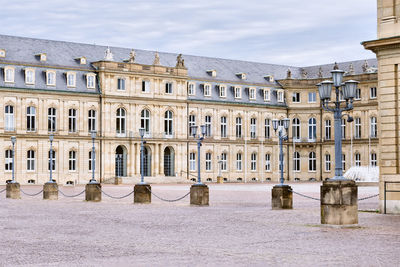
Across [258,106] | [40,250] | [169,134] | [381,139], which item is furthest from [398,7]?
[258,106]

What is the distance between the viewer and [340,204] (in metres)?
23.4

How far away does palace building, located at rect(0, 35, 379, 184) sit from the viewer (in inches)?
3211

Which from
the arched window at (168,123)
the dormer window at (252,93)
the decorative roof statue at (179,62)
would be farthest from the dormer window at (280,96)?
the arched window at (168,123)

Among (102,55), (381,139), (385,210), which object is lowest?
(385,210)

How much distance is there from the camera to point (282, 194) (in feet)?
109

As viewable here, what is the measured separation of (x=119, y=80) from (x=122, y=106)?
2957 mm

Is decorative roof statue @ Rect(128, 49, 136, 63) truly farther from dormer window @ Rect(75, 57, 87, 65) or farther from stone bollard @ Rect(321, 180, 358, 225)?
stone bollard @ Rect(321, 180, 358, 225)

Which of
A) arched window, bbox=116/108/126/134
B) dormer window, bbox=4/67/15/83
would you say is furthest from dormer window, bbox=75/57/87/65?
dormer window, bbox=4/67/15/83

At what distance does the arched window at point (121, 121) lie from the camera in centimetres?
8756

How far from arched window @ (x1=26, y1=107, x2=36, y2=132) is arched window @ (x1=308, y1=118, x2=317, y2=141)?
37.0 metres

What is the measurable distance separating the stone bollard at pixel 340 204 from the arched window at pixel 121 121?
214 feet

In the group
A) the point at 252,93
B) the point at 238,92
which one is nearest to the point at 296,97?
the point at 252,93

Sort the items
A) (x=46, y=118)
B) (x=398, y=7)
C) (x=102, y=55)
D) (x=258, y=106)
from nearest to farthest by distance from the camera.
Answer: (x=398, y=7) → (x=46, y=118) → (x=102, y=55) → (x=258, y=106)

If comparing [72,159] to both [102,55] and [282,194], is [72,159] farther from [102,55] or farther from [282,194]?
[282,194]
